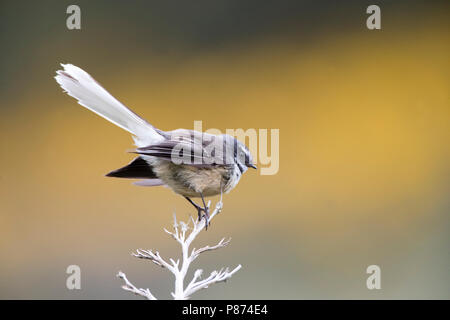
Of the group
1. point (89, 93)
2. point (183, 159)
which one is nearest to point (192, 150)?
point (183, 159)

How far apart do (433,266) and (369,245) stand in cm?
30

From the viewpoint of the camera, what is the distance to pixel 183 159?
106 cm

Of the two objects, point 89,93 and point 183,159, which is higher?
point 89,93

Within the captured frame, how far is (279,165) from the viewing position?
2.19 metres

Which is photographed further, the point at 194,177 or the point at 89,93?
the point at 194,177

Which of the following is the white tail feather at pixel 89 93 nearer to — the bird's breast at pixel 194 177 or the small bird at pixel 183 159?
the small bird at pixel 183 159

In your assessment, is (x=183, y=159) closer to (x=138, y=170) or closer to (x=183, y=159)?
(x=183, y=159)

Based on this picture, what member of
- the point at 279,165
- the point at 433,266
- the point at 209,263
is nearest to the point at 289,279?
the point at 209,263

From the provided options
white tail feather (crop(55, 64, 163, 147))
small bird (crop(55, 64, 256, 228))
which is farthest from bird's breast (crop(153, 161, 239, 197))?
white tail feather (crop(55, 64, 163, 147))

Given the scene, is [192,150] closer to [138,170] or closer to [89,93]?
[138,170]

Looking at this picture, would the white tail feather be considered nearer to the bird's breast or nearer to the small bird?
the small bird

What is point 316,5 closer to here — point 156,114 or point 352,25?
point 352,25

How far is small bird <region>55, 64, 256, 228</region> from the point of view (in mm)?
1015

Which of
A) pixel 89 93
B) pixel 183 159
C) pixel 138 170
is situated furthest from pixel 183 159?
pixel 89 93
